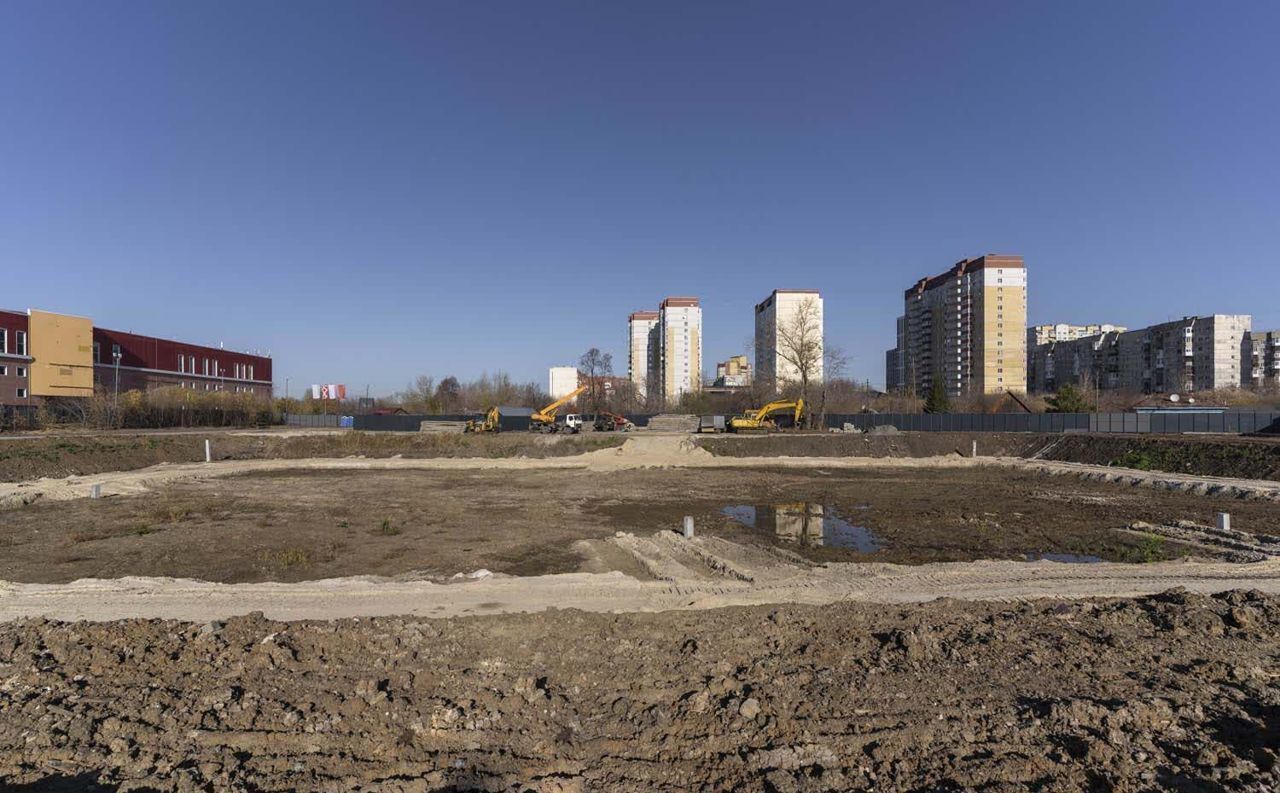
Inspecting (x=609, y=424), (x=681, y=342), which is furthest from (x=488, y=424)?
(x=681, y=342)

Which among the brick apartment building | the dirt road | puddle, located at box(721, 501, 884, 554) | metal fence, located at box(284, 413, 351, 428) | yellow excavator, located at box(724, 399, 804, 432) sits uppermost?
the brick apartment building

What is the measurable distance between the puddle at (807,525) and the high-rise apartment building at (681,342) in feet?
339

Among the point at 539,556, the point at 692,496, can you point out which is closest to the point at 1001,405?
the point at 692,496

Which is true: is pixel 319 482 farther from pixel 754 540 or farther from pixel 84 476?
pixel 754 540

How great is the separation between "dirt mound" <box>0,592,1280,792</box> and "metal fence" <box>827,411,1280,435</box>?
154ft

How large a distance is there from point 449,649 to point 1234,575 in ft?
45.2

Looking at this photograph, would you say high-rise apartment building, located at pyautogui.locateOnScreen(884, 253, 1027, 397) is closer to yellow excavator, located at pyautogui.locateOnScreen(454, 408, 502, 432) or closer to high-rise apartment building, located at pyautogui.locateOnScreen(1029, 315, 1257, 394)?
high-rise apartment building, located at pyautogui.locateOnScreen(1029, 315, 1257, 394)

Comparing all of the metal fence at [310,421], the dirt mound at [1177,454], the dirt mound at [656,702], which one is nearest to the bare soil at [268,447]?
the metal fence at [310,421]

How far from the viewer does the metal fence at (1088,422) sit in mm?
45875

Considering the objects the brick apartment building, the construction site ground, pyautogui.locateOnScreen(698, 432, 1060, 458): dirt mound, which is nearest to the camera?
the construction site ground

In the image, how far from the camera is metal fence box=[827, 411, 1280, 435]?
1806 inches

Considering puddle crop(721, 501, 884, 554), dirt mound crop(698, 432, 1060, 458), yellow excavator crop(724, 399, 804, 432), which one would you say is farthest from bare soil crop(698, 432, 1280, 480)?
puddle crop(721, 501, 884, 554)

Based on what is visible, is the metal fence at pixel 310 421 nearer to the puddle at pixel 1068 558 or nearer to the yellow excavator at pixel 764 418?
the yellow excavator at pixel 764 418

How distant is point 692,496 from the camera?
979 inches
